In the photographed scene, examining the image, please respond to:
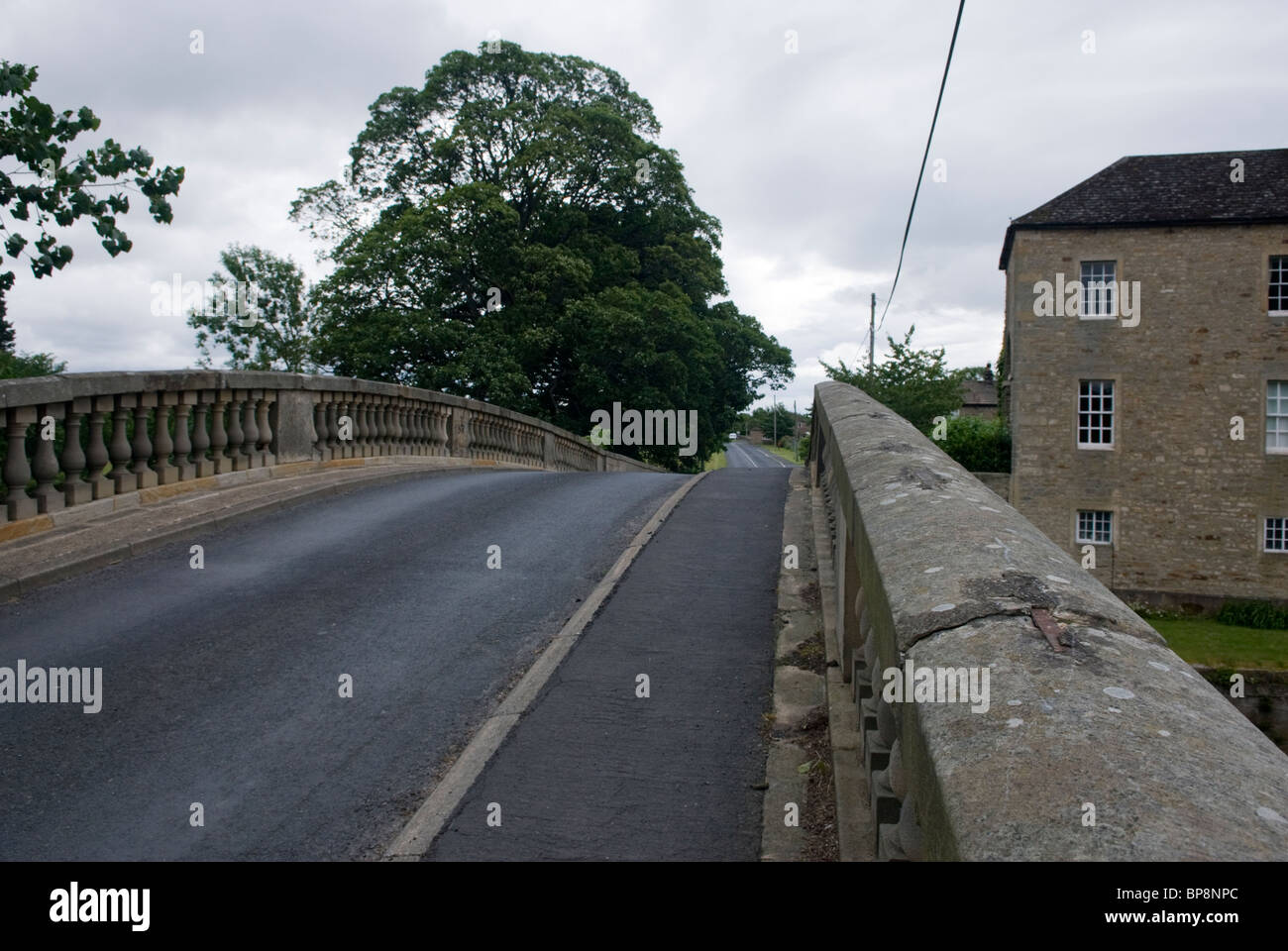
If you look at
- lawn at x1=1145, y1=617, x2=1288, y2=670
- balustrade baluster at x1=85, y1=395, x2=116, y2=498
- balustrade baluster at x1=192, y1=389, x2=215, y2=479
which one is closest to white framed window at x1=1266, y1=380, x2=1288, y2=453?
lawn at x1=1145, y1=617, x2=1288, y2=670

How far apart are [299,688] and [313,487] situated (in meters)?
5.96

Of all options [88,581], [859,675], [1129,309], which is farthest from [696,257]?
[859,675]

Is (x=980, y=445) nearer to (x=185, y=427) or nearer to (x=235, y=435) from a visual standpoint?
(x=235, y=435)

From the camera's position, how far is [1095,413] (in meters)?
29.0

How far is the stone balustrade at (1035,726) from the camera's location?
1.46 m

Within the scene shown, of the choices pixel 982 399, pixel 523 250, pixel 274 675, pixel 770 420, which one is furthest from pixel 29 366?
pixel 770 420

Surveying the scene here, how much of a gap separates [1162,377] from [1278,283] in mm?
3964

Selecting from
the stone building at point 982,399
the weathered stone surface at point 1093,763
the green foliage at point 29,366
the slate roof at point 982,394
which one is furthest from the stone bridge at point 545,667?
the slate roof at point 982,394

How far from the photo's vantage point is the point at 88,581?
673cm

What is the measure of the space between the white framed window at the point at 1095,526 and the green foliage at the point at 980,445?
2.63 meters

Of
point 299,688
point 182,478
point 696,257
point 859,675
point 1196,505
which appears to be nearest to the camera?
point 859,675

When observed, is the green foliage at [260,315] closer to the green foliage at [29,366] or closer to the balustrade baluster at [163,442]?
the green foliage at [29,366]
